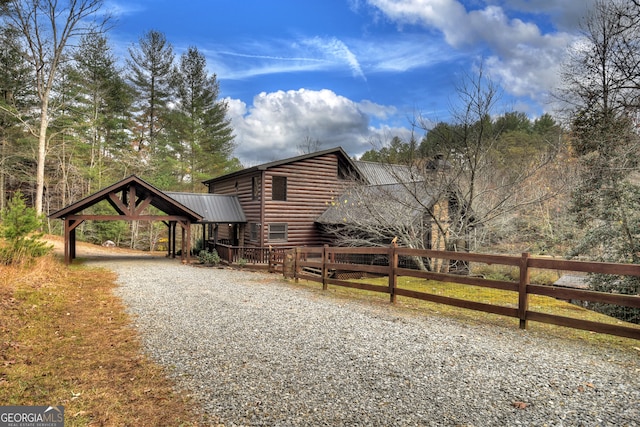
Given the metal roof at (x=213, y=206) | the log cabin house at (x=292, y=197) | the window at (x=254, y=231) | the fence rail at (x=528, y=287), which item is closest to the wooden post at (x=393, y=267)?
the fence rail at (x=528, y=287)

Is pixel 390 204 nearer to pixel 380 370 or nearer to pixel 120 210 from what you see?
pixel 380 370

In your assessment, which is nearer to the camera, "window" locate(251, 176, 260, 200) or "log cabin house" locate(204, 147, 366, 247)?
"log cabin house" locate(204, 147, 366, 247)

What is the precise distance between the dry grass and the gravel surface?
0.28 m

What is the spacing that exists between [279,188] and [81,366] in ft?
54.3

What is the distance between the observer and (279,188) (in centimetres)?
2053

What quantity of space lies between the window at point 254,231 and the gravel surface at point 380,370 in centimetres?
1327

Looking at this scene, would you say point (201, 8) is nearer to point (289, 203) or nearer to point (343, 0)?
point (343, 0)

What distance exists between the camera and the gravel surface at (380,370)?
3252 mm

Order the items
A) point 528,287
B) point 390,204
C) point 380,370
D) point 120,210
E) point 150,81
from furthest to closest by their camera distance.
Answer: point 150,81
point 120,210
point 390,204
point 528,287
point 380,370

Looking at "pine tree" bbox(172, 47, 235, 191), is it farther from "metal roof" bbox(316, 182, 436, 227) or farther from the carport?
"metal roof" bbox(316, 182, 436, 227)

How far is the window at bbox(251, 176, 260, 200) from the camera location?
66.7 feet

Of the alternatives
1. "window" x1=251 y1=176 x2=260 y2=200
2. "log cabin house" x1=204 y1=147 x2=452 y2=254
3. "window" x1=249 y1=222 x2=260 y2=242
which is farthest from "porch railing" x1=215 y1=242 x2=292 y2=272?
"window" x1=251 y1=176 x2=260 y2=200

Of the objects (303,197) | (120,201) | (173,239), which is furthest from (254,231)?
(120,201)

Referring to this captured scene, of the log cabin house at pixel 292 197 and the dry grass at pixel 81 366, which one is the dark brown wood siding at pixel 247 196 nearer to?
the log cabin house at pixel 292 197
